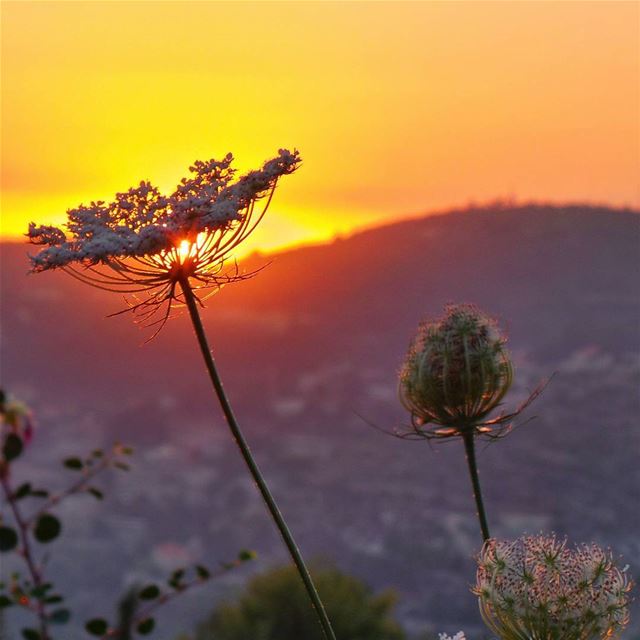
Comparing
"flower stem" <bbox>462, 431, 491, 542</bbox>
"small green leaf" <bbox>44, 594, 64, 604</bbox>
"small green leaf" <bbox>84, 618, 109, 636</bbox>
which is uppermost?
"flower stem" <bbox>462, 431, 491, 542</bbox>

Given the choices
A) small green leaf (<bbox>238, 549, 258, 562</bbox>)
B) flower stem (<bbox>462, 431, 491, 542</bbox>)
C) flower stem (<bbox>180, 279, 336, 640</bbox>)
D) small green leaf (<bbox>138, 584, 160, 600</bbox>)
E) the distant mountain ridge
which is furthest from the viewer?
the distant mountain ridge

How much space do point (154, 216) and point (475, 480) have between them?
0.64m

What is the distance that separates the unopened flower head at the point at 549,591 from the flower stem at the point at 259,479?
0.22 metres

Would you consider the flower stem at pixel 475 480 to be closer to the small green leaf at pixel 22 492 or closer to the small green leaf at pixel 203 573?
the small green leaf at pixel 22 492

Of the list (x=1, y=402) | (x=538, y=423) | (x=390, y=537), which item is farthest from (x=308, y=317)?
(x=1, y=402)

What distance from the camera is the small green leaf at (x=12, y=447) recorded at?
7.73ft

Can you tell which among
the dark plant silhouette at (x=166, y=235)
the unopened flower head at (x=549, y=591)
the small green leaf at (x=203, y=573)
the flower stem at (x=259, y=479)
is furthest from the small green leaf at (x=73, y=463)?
the unopened flower head at (x=549, y=591)

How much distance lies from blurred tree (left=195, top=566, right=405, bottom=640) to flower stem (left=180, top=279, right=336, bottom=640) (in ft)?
28.4

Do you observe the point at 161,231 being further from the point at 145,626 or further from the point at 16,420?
the point at 145,626

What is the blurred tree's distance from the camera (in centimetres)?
995

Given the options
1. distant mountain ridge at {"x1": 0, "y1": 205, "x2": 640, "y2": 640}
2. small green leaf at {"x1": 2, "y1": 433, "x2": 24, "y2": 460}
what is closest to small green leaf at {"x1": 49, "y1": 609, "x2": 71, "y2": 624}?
small green leaf at {"x1": 2, "y1": 433, "x2": 24, "y2": 460}

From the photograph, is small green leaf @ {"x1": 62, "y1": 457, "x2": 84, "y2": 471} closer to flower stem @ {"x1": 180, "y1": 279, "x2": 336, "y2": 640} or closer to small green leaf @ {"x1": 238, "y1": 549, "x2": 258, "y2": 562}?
small green leaf @ {"x1": 238, "y1": 549, "x2": 258, "y2": 562}

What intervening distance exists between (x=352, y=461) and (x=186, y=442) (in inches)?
212

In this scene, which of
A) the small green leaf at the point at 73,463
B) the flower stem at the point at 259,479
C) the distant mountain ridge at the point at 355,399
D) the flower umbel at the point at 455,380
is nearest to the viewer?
the flower stem at the point at 259,479
